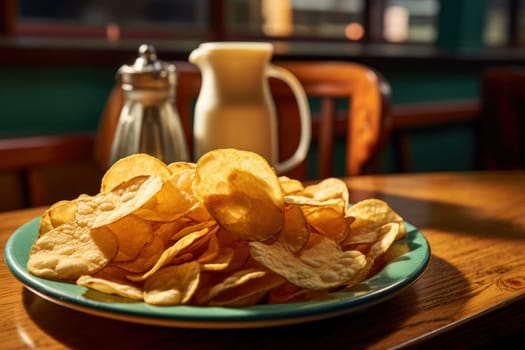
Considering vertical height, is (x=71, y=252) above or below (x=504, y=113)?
above

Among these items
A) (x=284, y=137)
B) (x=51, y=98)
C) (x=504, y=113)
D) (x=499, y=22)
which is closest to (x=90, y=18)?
(x=51, y=98)

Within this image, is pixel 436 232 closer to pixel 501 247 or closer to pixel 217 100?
pixel 501 247

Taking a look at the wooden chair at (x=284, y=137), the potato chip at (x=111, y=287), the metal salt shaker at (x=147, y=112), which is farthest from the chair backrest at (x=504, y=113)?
the potato chip at (x=111, y=287)

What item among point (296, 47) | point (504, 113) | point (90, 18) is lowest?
point (504, 113)

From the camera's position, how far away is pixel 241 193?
557 millimetres

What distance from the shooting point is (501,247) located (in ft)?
2.52

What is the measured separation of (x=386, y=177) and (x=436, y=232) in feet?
1.23

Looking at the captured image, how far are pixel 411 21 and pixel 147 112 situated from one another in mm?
3070

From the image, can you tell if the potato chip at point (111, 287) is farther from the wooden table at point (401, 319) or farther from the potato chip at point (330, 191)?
the potato chip at point (330, 191)

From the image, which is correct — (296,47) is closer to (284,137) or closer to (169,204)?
(284,137)

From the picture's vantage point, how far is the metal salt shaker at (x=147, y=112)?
2.93 feet

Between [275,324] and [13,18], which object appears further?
[13,18]

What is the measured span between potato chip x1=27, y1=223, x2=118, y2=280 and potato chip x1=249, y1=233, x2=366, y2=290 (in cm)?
11

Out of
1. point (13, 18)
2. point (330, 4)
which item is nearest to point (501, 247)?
point (13, 18)
